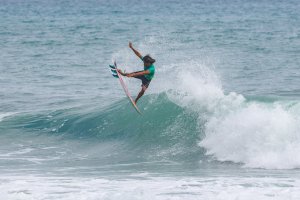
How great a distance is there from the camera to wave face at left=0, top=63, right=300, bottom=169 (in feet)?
55.9

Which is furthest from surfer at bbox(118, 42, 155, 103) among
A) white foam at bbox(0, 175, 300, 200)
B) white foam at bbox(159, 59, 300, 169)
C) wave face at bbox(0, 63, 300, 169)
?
white foam at bbox(159, 59, 300, 169)

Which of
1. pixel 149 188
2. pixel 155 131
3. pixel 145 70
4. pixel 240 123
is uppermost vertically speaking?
pixel 145 70

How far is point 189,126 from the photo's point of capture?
1927cm

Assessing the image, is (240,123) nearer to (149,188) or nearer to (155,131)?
(155,131)

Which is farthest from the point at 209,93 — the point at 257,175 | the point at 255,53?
the point at 255,53

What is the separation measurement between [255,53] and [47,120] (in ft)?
59.3

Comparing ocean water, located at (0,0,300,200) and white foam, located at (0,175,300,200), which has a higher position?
ocean water, located at (0,0,300,200)

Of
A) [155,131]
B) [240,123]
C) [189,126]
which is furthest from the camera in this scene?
[155,131]

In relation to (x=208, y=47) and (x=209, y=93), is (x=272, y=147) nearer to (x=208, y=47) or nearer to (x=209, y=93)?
(x=209, y=93)

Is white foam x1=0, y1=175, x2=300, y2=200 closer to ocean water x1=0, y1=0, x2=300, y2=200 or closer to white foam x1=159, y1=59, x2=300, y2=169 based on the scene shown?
ocean water x1=0, y1=0, x2=300, y2=200

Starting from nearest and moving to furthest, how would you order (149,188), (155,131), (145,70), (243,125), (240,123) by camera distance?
(149,188) < (145,70) < (243,125) < (240,123) < (155,131)

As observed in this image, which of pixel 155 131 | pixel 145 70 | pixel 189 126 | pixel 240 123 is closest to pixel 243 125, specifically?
pixel 240 123

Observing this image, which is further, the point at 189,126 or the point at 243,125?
the point at 189,126

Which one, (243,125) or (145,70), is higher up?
(145,70)
